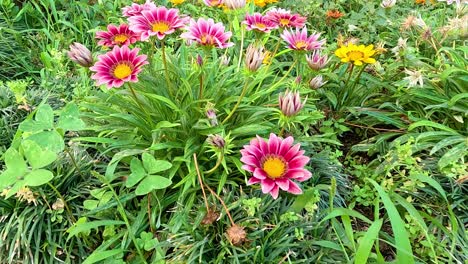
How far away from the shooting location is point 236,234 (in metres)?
1.36

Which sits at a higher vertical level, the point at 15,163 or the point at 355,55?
the point at 355,55

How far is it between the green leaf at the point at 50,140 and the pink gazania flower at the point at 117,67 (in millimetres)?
240

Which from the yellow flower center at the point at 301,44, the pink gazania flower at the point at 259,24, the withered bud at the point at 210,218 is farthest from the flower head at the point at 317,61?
the withered bud at the point at 210,218

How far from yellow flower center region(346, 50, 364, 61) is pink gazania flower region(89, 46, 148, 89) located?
2.93 ft

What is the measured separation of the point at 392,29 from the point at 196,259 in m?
1.74

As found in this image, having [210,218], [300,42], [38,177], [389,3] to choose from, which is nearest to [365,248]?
[210,218]

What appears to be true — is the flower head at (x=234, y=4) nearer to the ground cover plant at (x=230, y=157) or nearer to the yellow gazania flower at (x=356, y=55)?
the ground cover plant at (x=230, y=157)

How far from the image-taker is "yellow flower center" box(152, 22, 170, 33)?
146 centimetres

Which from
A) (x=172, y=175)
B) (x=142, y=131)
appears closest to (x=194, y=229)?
(x=172, y=175)

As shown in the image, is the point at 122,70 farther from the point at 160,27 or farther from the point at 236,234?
the point at 236,234

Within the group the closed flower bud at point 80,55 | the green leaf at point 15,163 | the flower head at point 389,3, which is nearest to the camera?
the green leaf at point 15,163

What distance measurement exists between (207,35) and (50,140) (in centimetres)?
61

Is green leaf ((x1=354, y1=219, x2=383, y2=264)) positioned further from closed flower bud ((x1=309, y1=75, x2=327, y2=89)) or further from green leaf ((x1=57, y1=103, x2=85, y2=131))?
green leaf ((x1=57, y1=103, x2=85, y2=131))

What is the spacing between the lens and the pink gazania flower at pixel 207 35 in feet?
4.81
